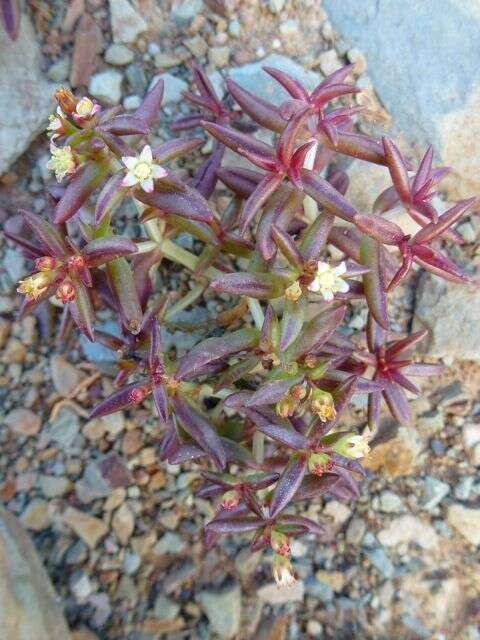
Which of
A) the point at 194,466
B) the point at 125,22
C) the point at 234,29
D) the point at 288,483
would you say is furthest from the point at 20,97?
the point at 288,483

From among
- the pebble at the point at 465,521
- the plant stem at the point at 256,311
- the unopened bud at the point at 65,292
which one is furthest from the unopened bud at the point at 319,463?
the pebble at the point at 465,521

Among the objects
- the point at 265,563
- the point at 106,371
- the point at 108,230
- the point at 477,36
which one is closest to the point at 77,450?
the point at 106,371

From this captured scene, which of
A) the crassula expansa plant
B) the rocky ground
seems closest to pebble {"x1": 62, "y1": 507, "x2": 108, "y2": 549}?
the rocky ground

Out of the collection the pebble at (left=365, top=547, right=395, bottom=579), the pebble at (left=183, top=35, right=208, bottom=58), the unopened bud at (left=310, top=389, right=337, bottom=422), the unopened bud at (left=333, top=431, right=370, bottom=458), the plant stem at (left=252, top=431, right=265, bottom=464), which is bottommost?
the pebble at (left=365, top=547, right=395, bottom=579)

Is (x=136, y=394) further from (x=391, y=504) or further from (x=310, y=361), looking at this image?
(x=391, y=504)

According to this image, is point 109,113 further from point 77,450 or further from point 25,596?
point 25,596

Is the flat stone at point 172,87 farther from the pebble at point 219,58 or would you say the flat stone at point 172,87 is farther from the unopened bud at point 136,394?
the unopened bud at point 136,394

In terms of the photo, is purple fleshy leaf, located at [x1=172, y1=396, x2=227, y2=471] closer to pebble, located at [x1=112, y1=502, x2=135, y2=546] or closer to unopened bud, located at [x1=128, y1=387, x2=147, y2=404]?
unopened bud, located at [x1=128, y1=387, x2=147, y2=404]
